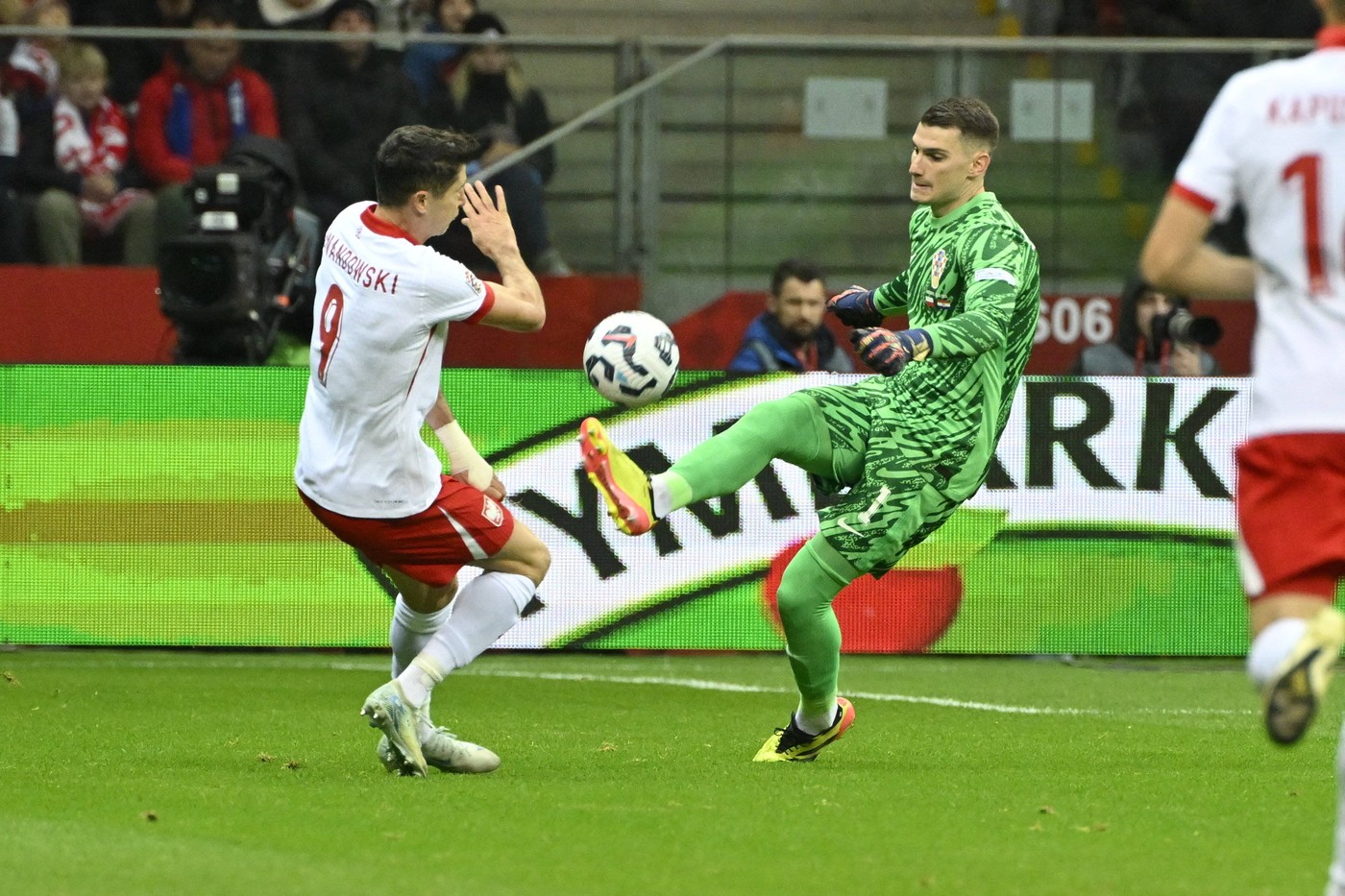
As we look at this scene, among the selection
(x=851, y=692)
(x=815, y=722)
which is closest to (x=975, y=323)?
(x=815, y=722)

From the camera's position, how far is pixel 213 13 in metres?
13.1

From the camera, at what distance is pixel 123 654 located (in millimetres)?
10430

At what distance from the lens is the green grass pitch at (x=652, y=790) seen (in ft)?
15.7

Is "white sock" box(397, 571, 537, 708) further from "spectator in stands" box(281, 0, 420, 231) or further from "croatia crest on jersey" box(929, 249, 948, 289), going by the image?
"spectator in stands" box(281, 0, 420, 231)

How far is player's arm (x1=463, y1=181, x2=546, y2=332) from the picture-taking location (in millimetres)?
6277

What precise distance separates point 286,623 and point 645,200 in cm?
367

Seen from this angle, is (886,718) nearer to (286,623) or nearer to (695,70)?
(286,623)

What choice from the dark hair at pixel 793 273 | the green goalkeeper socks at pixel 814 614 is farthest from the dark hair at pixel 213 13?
the green goalkeeper socks at pixel 814 614

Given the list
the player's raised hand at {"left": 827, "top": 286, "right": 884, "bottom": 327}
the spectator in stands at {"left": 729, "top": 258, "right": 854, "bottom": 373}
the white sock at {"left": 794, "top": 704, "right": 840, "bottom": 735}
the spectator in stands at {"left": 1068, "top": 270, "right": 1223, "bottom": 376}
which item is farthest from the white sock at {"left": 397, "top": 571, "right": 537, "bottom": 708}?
the spectator in stands at {"left": 1068, "top": 270, "right": 1223, "bottom": 376}

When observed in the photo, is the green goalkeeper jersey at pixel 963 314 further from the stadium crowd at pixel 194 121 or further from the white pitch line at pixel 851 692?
the stadium crowd at pixel 194 121

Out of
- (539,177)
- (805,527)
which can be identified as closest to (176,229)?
(539,177)

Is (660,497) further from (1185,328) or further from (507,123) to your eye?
(507,123)

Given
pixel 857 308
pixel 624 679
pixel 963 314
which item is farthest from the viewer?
pixel 624 679

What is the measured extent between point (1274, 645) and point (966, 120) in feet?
11.0
